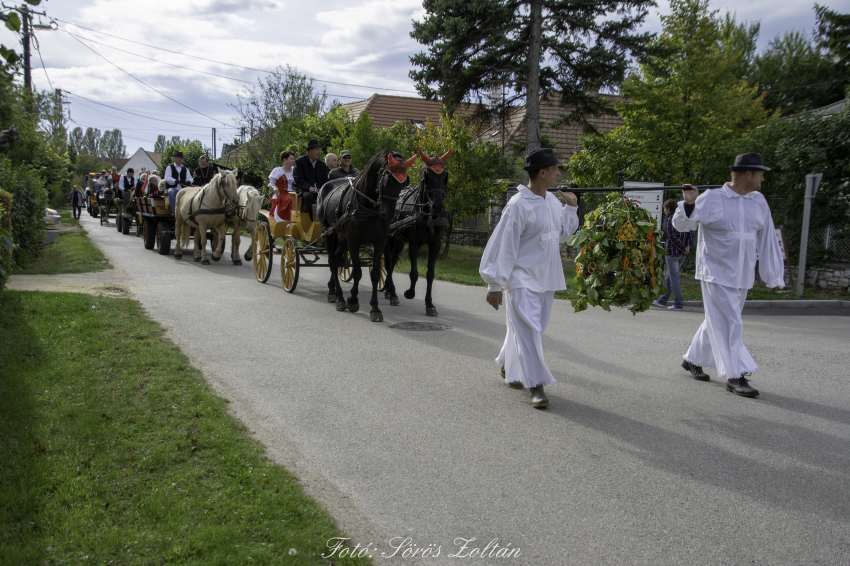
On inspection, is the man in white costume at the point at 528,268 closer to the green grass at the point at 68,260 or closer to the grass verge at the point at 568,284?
the grass verge at the point at 568,284

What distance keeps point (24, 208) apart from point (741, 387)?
13.2 m

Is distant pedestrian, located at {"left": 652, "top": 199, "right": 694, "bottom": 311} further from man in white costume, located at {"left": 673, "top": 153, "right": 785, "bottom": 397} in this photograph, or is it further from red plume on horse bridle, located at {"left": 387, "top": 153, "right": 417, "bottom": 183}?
red plume on horse bridle, located at {"left": 387, "top": 153, "right": 417, "bottom": 183}

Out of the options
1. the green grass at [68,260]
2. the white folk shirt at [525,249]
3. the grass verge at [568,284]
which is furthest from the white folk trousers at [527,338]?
the green grass at [68,260]

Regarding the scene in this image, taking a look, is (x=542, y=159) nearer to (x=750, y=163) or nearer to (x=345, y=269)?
(x=750, y=163)

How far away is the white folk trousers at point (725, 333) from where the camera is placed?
5.54 meters

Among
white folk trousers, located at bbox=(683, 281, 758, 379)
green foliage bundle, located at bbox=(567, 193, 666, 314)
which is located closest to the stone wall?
white folk trousers, located at bbox=(683, 281, 758, 379)

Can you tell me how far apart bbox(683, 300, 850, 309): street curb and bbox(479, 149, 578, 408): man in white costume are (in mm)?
7237

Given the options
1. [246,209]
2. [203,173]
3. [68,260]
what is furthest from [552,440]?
[203,173]

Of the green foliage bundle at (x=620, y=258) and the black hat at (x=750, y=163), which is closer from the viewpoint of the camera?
the green foliage bundle at (x=620, y=258)

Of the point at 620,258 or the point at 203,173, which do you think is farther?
the point at 203,173

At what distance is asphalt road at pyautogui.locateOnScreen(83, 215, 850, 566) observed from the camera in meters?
3.15

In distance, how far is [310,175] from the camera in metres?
11.3

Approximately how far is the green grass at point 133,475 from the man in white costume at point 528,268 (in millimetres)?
2345

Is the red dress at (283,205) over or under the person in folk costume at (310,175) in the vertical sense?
under
